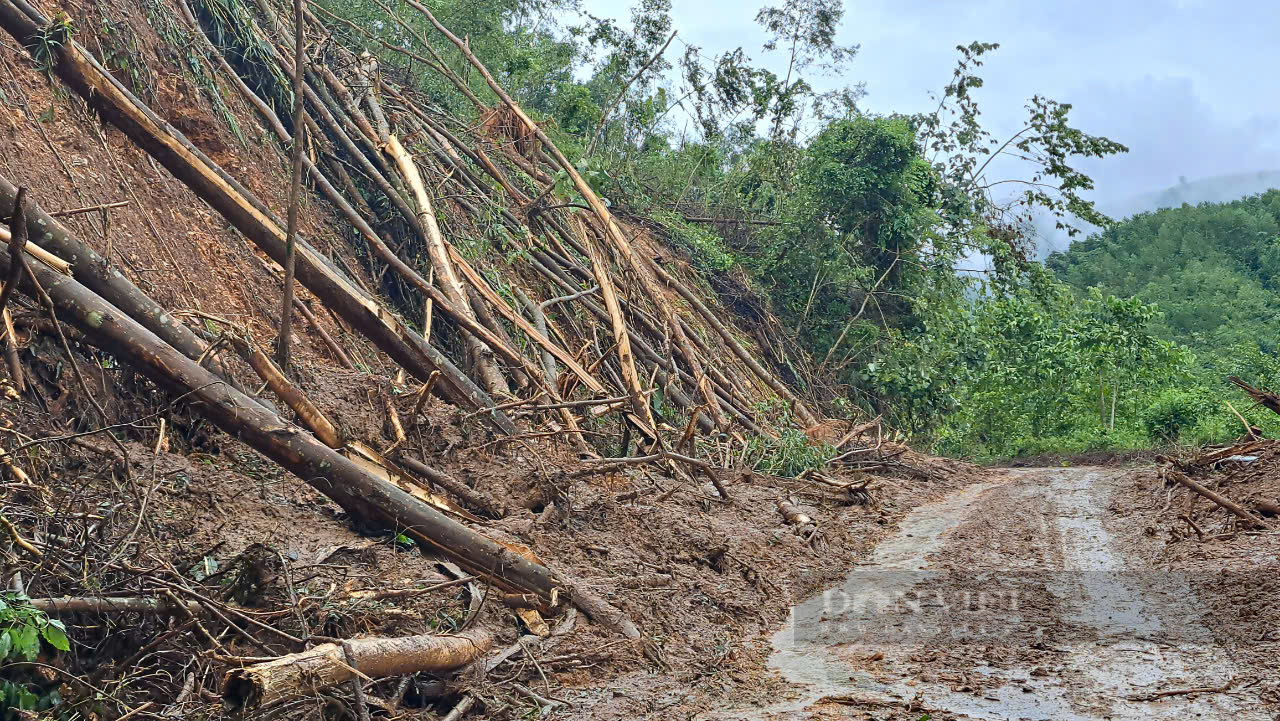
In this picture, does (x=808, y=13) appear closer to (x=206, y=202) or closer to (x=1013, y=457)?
(x=1013, y=457)

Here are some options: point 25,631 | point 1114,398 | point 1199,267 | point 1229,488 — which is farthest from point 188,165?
point 1199,267

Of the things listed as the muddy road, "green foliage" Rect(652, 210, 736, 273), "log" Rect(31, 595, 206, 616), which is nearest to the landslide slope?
"log" Rect(31, 595, 206, 616)

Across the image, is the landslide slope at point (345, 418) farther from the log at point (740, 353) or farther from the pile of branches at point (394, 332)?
the log at point (740, 353)

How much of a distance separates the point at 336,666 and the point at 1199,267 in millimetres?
34711

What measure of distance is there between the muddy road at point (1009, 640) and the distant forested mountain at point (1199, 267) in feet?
76.8

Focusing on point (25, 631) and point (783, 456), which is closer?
point (25, 631)

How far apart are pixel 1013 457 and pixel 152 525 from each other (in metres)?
16.3

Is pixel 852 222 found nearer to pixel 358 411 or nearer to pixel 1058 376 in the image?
pixel 1058 376

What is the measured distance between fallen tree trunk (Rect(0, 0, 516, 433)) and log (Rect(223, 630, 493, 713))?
9.80 ft

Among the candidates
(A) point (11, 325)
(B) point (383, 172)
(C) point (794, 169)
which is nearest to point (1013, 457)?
(C) point (794, 169)

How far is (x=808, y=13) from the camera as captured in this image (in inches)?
808

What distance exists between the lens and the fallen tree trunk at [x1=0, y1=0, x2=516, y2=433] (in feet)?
21.2

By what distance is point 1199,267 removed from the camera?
32188mm

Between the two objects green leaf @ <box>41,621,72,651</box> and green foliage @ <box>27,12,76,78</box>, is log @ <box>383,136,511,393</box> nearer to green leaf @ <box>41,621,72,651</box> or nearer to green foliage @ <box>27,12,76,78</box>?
green foliage @ <box>27,12,76,78</box>
